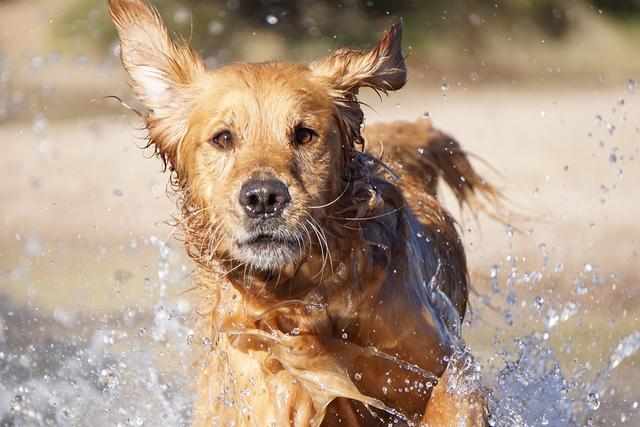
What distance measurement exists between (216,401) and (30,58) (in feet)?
44.8

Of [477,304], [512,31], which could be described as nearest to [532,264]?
[477,304]

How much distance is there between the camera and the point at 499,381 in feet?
18.9

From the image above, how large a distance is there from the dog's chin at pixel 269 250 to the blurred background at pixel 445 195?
82 centimetres

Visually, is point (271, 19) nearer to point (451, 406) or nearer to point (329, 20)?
point (329, 20)

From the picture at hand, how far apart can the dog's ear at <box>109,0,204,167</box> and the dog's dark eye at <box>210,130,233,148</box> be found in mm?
404

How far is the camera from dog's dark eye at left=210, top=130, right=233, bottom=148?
484 cm

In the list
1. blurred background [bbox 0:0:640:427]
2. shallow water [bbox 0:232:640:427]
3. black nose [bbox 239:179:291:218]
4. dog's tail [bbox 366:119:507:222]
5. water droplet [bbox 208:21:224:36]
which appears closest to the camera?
black nose [bbox 239:179:291:218]

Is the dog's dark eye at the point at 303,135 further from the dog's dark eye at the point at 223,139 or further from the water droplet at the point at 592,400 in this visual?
the water droplet at the point at 592,400

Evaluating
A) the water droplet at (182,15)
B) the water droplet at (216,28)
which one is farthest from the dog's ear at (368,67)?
the water droplet at (216,28)

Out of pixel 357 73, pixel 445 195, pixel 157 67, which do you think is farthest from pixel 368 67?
pixel 445 195

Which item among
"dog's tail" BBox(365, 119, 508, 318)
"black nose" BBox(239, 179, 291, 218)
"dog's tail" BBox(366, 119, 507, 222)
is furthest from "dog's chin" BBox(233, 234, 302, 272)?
"dog's tail" BBox(366, 119, 507, 222)

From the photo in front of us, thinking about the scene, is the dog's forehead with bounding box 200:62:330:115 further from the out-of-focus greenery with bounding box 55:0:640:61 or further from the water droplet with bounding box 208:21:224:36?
the water droplet with bounding box 208:21:224:36

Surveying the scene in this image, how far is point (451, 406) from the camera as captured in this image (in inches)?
190

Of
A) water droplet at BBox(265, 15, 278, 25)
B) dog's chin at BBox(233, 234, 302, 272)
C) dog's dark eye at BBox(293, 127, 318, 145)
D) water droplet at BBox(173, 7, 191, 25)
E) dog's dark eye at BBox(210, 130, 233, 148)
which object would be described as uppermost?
dog's dark eye at BBox(293, 127, 318, 145)
